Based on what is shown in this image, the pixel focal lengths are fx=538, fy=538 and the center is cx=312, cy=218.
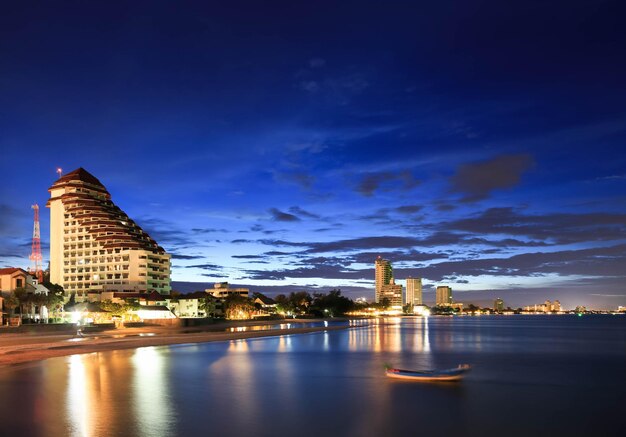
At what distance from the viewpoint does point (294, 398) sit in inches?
1021

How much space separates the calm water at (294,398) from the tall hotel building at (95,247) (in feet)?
291

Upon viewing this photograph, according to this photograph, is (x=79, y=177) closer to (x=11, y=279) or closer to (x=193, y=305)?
(x=193, y=305)

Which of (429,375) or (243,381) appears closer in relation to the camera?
(243,381)

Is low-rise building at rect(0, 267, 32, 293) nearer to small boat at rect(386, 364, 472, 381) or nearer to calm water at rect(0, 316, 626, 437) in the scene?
calm water at rect(0, 316, 626, 437)

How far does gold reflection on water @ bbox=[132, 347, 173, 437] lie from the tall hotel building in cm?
9132

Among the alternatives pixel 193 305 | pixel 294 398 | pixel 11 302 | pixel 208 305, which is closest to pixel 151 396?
pixel 294 398

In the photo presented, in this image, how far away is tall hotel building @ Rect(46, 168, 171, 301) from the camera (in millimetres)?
128500

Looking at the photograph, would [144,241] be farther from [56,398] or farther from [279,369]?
[56,398]

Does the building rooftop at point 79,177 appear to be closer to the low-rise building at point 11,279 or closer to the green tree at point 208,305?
the green tree at point 208,305

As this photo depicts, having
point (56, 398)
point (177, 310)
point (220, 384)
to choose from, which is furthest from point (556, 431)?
point (177, 310)

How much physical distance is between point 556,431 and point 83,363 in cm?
3018

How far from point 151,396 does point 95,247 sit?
117 metres

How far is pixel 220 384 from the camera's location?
1169 inches

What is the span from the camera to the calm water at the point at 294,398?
1959 centimetres
